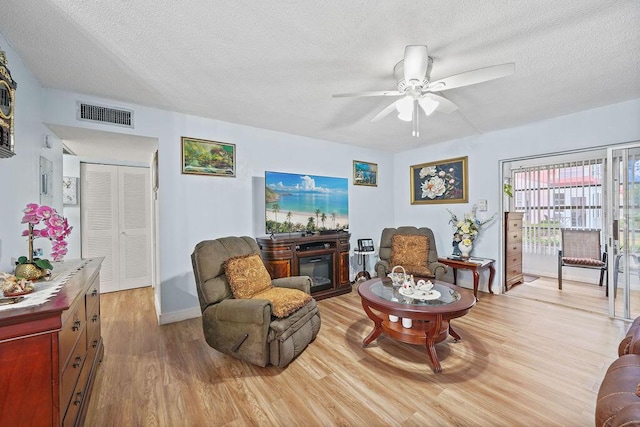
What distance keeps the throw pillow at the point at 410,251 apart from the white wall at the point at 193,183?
179 cm

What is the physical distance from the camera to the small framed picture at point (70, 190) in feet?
→ 13.0

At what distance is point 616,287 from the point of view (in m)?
3.05

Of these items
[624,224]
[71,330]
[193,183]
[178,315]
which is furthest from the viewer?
[193,183]

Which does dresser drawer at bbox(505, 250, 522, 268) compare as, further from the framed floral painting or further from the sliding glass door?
the sliding glass door

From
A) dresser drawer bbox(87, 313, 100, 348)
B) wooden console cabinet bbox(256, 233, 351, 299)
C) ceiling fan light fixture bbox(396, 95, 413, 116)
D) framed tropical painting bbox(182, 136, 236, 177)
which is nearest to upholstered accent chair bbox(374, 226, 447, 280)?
wooden console cabinet bbox(256, 233, 351, 299)

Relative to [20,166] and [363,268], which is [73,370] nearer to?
[20,166]

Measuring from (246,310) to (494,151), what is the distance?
13.5 feet

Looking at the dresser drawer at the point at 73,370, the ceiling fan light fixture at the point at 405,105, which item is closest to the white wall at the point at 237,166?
the dresser drawer at the point at 73,370

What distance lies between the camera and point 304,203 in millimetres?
4062

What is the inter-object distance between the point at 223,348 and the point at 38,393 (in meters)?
1.24

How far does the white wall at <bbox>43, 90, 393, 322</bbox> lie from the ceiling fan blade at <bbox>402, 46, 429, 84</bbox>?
2.35 m

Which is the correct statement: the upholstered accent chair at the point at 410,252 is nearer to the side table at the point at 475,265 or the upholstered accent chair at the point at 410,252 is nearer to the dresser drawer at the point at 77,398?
the side table at the point at 475,265

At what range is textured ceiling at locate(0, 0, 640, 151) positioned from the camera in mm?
1569

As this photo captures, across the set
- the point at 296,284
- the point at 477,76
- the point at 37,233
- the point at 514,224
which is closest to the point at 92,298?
the point at 37,233
